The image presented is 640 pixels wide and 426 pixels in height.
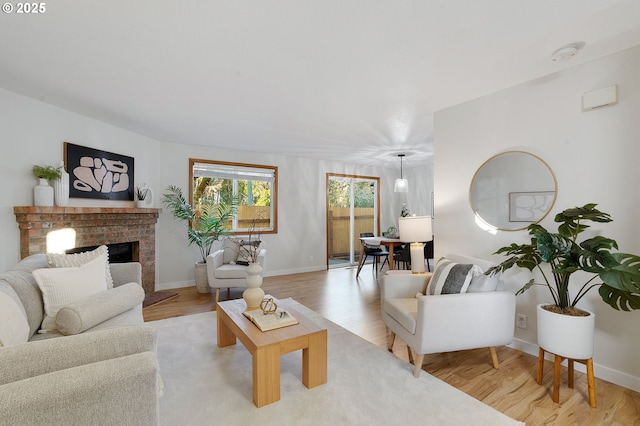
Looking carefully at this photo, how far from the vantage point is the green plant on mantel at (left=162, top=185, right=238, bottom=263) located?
455cm

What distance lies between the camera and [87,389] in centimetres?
97

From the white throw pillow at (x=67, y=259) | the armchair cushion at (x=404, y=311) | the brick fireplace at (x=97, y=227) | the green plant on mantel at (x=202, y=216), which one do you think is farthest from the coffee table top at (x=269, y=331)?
the green plant on mantel at (x=202, y=216)

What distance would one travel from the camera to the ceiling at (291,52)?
5.48 ft

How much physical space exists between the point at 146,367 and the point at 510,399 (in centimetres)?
218

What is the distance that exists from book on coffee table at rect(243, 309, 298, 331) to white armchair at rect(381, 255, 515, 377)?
2.83ft

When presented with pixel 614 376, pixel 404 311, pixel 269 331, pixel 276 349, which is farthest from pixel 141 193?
pixel 614 376

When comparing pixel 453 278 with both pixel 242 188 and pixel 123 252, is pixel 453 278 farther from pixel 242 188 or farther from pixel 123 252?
pixel 123 252

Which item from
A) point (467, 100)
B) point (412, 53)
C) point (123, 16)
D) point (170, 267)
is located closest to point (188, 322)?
point (170, 267)

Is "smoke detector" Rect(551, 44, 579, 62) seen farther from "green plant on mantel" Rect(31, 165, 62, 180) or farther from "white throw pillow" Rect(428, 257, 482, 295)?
"green plant on mantel" Rect(31, 165, 62, 180)

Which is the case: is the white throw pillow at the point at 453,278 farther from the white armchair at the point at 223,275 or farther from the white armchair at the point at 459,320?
the white armchair at the point at 223,275

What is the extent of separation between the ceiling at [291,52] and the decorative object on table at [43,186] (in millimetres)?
722

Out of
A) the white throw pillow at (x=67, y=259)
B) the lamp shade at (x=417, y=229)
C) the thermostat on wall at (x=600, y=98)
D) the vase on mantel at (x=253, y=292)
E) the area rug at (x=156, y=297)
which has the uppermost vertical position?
the thermostat on wall at (x=600, y=98)

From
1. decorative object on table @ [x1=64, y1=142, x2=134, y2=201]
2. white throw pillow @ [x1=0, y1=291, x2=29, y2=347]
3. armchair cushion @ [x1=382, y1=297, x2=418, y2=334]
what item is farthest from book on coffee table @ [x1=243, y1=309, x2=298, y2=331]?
decorative object on table @ [x1=64, y1=142, x2=134, y2=201]

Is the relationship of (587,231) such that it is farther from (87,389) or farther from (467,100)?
(87,389)
